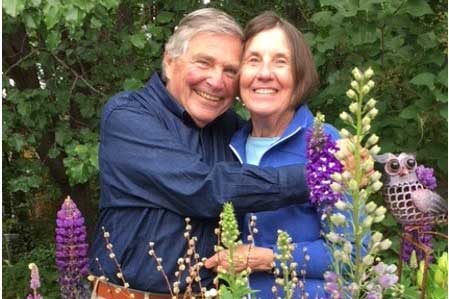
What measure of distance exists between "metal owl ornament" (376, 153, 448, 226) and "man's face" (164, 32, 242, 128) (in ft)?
2.18

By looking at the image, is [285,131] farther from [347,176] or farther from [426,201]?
[347,176]

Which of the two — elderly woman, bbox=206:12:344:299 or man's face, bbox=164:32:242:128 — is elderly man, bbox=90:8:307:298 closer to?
man's face, bbox=164:32:242:128

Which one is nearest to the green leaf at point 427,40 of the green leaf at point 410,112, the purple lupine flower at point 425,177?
the green leaf at point 410,112

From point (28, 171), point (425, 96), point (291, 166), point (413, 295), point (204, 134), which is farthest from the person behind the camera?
point (28, 171)

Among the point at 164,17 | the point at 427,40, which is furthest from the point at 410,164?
the point at 164,17

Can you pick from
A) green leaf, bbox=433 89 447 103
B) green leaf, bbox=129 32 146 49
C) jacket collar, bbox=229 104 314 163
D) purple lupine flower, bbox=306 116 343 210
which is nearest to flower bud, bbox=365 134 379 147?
purple lupine flower, bbox=306 116 343 210

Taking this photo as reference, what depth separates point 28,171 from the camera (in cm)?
450

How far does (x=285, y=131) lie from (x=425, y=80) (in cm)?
92

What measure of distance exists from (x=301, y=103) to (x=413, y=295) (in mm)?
782

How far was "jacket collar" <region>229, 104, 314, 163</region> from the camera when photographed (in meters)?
2.42

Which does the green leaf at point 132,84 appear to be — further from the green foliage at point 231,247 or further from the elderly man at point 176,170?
the green foliage at point 231,247

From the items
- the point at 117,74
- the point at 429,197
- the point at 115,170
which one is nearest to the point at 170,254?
the point at 115,170

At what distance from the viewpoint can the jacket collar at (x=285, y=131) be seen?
7.93 feet

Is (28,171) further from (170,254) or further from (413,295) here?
(413,295)
